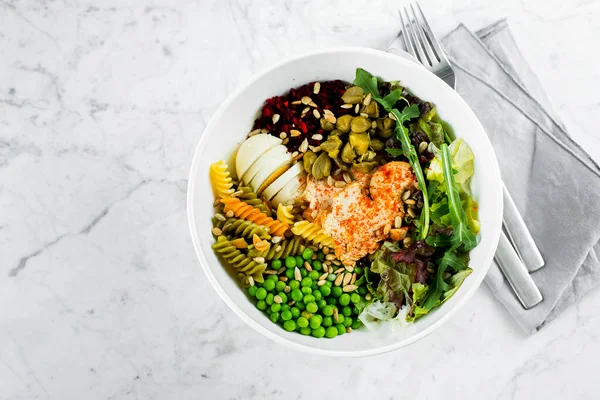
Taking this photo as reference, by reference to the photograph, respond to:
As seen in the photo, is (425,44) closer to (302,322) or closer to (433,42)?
(433,42)

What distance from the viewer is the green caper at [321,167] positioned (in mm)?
2562

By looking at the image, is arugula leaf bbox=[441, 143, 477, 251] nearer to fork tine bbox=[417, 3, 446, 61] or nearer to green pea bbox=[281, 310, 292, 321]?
fork tine bbox=[417, 3, 446, 61]

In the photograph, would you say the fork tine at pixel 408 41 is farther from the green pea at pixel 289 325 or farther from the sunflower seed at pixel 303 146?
the green pea at pixel 289 325

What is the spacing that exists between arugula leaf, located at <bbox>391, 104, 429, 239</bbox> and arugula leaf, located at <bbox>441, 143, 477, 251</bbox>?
0.32ft

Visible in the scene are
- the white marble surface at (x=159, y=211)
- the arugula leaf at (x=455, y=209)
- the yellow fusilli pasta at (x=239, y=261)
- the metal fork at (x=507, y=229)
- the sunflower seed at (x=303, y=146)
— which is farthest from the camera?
the white marble surface at (x=159, y=211)

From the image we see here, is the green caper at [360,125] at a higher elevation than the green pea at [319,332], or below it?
higher

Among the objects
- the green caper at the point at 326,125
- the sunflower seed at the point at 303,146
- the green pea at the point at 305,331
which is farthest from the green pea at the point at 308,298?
the green caper at the point at 326,125

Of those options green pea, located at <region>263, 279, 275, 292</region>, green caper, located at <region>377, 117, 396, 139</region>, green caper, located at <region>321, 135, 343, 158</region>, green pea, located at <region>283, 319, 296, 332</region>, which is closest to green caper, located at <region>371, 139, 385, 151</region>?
green caper, located at <region>377, 117, 396, 139</region>

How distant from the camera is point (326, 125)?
259 cm

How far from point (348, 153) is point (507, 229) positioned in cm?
89

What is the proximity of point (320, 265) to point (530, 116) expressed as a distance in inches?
49.6

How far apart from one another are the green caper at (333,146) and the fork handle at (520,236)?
2.78 ft

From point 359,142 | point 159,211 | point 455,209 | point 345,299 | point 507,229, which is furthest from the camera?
point 159,211

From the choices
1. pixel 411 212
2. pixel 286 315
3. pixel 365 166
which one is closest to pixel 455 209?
pixel 411 212
